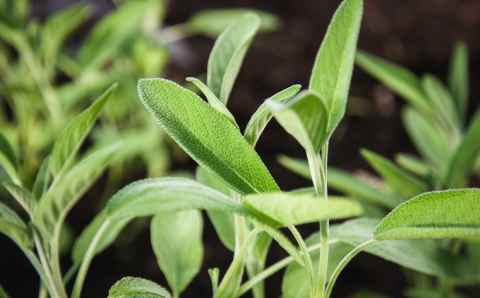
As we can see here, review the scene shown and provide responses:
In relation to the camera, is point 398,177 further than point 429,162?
No

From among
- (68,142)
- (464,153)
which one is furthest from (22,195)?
(464,153)

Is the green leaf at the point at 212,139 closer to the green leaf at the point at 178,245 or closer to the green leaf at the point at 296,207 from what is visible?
the green leaf at the point at 296,207

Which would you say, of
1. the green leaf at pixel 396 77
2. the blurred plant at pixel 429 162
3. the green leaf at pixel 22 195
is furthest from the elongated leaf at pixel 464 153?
the green leaf at pixel 22 195

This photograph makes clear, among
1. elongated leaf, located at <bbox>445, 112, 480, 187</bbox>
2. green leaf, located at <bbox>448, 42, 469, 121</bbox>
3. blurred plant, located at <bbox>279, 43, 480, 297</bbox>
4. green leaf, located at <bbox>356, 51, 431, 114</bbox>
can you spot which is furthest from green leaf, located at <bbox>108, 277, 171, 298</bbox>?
green leaf, located at <bbox>448, 42, 469, 121</bbox>

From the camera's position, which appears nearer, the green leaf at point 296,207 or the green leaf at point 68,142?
the green leaf at point 296,207

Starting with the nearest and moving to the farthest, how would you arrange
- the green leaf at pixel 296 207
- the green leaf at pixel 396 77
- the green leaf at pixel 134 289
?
the green leaf at pixel 296 207
the green leaf at pixel 134 289
the green leaf at pixel 396 77

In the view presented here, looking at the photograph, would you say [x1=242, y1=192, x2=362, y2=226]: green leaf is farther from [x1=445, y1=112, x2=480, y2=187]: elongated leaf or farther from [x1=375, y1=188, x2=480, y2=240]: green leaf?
[x1=445, y1=112, x2=480, y2=187]: elongated leaf

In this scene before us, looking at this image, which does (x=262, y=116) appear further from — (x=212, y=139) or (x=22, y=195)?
(x=22, y=195)
